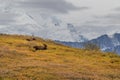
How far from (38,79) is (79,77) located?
8118 millimetres

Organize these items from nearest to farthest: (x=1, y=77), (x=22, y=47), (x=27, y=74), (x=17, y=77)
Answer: (x=1, y=77)
(x=17, y=77)
(x=27, y=74)
(x=22, y=47)

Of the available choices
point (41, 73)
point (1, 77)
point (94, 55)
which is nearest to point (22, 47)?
point (94, 55)

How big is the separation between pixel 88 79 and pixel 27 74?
8990mm

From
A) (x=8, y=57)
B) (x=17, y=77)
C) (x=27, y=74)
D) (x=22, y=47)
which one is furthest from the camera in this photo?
(x=22, y=47)

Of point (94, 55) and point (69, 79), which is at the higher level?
point (69, 79)

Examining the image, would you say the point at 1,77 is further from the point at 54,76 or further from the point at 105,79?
the point at 105,79

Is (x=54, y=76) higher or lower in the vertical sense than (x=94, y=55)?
higher

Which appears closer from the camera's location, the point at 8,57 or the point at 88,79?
the point at 88,79

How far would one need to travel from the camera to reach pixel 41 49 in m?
124

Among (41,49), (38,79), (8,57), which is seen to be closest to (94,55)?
(41,49)

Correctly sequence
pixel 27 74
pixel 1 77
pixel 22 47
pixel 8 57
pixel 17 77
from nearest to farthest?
1. pixel 1 77
2. pixel 17 77
3. pixel 27 74
4. pixel 8 57
5. pixel 22 47

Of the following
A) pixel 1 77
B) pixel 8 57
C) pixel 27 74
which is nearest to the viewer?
Result: pixel 1 77

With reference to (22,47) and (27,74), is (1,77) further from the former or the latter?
(22,47)

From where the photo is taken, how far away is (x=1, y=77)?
4853 centimetres
